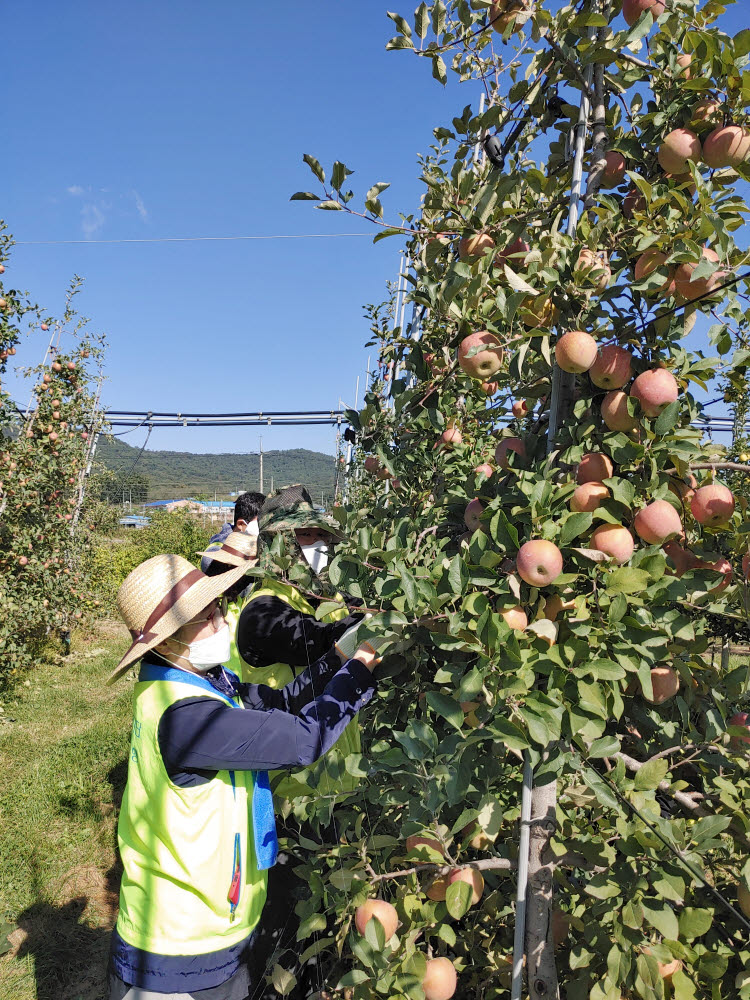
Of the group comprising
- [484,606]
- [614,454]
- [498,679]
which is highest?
[614,454]

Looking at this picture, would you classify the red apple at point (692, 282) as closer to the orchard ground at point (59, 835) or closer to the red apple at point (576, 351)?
the red apple at point (576, 351)

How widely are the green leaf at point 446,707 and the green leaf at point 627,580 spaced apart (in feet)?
1.02

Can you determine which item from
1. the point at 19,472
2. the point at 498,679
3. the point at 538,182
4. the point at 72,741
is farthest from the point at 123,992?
the point at 19,472

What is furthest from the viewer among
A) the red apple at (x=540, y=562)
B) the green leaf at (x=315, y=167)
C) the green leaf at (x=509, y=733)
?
the green leaf at (x=315, y=167)

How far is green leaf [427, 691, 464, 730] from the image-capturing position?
3.30 feet

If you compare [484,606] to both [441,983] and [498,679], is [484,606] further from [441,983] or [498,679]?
[441,983]

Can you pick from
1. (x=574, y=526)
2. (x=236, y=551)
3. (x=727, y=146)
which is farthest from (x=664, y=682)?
(x=236, y=551)

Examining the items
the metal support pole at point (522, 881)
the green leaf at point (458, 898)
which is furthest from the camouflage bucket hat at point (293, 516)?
the green leaf at point (458, 898)

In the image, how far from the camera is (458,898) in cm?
112

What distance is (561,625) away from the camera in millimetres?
1149

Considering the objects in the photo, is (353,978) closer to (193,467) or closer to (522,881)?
(522,881)

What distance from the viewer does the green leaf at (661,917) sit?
3.18ft

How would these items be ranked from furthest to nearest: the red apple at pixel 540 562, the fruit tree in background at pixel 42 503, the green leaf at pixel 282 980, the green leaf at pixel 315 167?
1. the fruit tree in background at pixel 42 503
2. the green leaf at pixel 282 980
3. the green leaf at pixel 315 167
4. the red apple at pixel 540 562

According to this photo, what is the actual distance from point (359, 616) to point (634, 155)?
1.31 m
